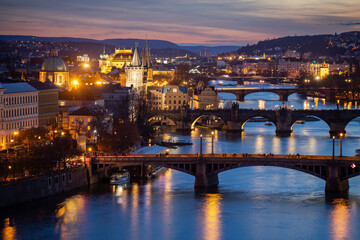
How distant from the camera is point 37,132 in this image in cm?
4619

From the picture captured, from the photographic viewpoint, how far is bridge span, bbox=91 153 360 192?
127 ft

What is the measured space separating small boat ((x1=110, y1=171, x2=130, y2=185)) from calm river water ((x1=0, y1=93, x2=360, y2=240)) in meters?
0.47

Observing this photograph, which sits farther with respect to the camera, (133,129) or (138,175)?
(133,129)

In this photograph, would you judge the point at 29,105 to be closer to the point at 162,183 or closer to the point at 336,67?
the point at 162,183

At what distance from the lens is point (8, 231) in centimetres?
3234

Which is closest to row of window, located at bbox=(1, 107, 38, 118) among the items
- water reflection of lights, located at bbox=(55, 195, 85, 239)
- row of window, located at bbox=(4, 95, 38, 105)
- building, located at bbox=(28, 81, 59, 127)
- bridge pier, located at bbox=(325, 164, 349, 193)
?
row of window, located at bbox=(4, 95, 38, 105)

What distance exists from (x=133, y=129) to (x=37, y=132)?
1023 centimetres

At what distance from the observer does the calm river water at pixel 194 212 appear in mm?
32656

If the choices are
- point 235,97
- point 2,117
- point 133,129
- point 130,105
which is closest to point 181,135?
point 130,105

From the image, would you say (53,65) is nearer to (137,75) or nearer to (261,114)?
(137,75)

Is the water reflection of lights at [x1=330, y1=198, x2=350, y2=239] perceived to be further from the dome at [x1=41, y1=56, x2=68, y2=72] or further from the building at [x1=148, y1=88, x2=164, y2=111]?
the building at [x1=148, y1=88, x2=164, y2=111]

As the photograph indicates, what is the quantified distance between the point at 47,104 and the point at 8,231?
22593 millimetres

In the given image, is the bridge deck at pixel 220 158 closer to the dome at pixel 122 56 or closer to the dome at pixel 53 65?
the dome at pixel 53 65

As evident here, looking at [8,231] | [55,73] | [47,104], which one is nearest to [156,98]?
[55,73]
